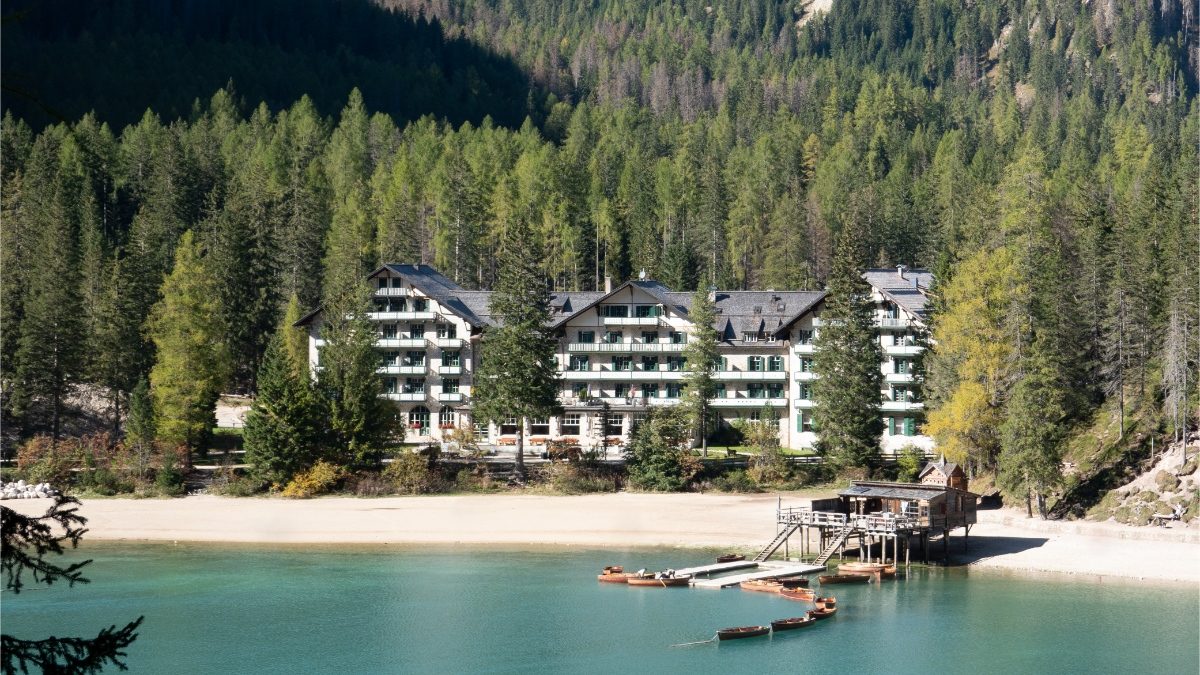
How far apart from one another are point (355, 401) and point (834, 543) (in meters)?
28.9

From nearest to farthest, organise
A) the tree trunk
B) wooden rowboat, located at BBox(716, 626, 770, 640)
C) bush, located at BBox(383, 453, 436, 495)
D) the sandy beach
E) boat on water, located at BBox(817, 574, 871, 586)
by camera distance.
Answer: wooden rowboat, located at BBox(716, 626, 770, 640)
boat on water, located at BBox(817, 574, 871, 586)
the sandy beach
bush, located at BBox(383, 453, 436, 495)
the tree trunk

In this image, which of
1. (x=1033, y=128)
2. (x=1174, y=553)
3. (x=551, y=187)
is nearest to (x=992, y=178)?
(x=551, y=187)

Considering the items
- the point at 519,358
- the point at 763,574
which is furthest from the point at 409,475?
the point at 763,574

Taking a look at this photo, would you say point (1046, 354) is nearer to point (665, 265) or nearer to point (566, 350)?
point (566, 350)

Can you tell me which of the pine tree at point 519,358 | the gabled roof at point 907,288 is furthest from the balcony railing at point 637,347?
the gabled roof at point 907,288

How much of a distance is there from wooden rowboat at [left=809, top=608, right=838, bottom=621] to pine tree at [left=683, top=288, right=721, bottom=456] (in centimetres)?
3330

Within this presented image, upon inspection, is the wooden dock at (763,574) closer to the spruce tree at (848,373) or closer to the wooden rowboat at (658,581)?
the wooden rowboat at (658,581)

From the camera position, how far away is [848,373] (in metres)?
78.6

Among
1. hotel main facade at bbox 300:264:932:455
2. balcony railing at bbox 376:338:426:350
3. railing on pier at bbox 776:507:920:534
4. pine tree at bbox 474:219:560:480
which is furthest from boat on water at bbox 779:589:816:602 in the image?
balcony railing at bbox 376:338:426:350

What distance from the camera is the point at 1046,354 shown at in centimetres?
6694

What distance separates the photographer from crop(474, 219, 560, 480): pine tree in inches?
3135

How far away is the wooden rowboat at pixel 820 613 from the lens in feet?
163

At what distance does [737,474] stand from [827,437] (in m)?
5.27

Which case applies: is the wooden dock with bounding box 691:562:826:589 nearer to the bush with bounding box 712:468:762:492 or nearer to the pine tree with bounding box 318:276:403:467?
the bush with bounding box 712:468:762:492
